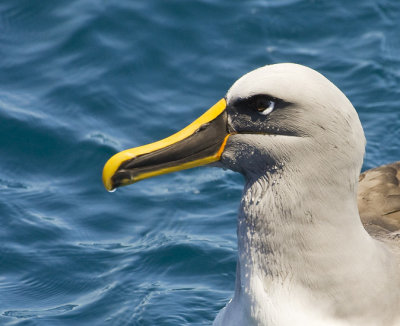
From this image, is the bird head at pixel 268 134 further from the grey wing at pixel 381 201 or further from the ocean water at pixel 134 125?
the ocean water at pixel 134 125

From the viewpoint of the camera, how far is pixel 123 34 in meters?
9.95

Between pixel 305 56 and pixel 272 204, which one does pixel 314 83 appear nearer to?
pixel 272 204

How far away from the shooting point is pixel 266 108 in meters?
4.85

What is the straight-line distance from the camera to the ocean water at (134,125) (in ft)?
24.2

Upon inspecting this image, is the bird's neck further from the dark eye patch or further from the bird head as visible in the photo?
the dark eye patch

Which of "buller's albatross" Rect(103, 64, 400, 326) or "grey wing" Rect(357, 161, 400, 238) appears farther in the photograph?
"grey wing" Rect(357, 161, 400, 238)

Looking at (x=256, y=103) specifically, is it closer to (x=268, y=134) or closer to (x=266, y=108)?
(x=266, y=108)

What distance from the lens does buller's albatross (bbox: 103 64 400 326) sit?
4.74 metres

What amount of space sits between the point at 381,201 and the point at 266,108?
179cm

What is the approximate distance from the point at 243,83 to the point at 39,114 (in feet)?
14.3

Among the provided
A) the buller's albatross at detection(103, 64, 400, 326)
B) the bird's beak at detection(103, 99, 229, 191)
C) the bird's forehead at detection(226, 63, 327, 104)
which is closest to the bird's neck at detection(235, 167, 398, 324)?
the buller's albatross at detection(103, 64, 400, 326)

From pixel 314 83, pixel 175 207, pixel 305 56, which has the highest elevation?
pixel 305 56

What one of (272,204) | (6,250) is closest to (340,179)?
(272,204)

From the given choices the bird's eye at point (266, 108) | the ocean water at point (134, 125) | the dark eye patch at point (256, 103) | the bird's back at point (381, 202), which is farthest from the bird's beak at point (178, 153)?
the ocean water at point (134, 125)
